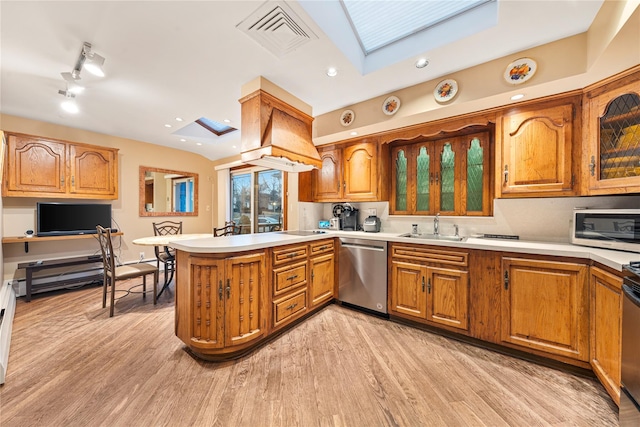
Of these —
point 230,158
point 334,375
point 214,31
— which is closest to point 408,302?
point 334,375

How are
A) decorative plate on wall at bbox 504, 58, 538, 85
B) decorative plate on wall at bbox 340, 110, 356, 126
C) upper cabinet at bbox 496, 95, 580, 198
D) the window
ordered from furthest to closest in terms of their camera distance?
the window < decorative plate on wall at bbox 340, 110, 356, 126 < upper cabinet at bbox 496, 95, 580, 198 < decorative plate on wall at bbox 504, 58, 538, 85

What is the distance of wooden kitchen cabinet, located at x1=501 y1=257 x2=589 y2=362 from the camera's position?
1718 mm

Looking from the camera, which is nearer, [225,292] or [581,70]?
[581,70]

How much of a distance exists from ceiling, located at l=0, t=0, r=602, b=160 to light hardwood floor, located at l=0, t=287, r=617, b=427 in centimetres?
251

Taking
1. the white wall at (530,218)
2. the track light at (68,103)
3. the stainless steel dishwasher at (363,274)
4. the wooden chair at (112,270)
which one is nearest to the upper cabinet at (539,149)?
the white wall at (530,218)

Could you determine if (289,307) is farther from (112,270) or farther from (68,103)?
(68,103)

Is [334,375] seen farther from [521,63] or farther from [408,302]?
[521,63]

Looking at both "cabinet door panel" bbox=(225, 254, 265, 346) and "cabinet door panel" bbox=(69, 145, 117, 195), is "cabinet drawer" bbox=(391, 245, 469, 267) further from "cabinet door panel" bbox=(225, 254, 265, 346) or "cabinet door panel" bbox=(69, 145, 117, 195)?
A: "cabinet door panel" bbox=(69, 145, 117, 195)

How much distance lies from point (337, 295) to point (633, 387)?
2.27m

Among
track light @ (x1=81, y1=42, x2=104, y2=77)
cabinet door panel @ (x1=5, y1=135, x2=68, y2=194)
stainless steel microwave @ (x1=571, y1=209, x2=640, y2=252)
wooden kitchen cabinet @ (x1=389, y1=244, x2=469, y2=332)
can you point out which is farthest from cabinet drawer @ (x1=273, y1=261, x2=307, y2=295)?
cabinet door panel @ (x1=5, y1=135, x2=68, y2=194)

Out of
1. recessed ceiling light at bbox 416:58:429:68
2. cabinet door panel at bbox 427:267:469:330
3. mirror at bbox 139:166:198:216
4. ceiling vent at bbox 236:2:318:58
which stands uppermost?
ceiling vent at bbox 236:2:318:58

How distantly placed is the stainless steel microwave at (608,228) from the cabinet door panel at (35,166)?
20.6 ft

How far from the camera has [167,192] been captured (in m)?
5.01

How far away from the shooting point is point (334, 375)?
1.75 m
